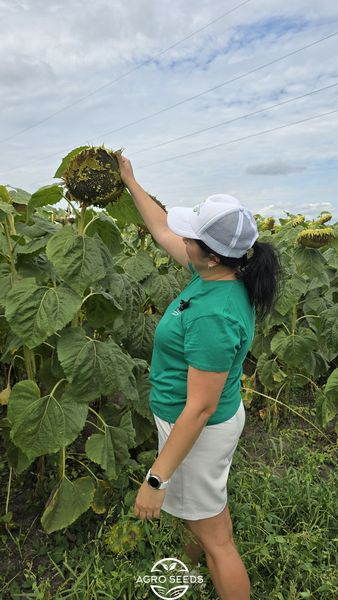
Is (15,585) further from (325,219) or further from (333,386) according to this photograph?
(325,219)

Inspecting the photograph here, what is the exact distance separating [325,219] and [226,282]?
7.77ft

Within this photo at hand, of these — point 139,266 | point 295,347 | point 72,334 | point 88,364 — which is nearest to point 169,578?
point 88,364

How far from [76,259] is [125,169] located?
0.36 m

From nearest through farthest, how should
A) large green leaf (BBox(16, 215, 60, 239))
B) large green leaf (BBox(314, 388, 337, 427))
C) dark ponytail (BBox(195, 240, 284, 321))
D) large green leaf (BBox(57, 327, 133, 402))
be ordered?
dark ponytail (BBox(195, 240, 284, 321)), large green leaf (BBox(57, 327, 133, 402)), large green leaf (BBox(16, 215, 60, 239)), large green leaf (BBox(314, 388, 337, 427))

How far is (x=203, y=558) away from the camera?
7.20ft

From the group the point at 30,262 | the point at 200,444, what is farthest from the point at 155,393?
the point at 30,262

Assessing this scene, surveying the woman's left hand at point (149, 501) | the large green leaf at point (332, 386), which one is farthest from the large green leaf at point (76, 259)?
the large green leaf at point (332, 386)

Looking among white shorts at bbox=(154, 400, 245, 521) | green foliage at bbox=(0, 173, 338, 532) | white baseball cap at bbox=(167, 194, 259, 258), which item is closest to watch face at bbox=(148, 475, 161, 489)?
white shorts at bbox=(154, 400, 245, 521)

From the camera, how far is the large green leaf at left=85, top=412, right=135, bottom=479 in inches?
79.7

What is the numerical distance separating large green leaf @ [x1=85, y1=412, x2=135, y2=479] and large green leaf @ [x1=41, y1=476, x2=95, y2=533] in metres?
0.14

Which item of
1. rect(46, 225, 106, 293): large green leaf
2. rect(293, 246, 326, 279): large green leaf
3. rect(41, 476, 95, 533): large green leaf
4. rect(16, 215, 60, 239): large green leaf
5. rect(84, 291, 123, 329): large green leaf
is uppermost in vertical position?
rect(16, 215, 60, 239): large green leaf

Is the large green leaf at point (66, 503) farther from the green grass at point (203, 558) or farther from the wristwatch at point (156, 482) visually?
the wristwatch at point (156, 482)

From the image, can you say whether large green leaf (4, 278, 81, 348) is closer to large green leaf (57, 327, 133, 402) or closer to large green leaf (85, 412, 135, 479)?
large green leaf (57, 327, 133, 402)

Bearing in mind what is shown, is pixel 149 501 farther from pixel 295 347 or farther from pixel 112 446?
pixel 295 347
